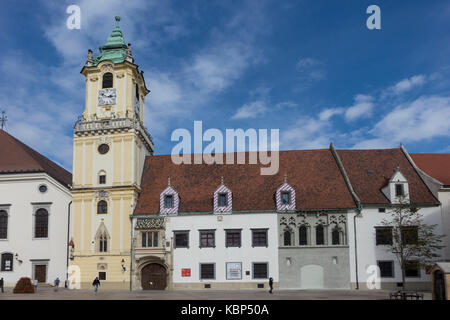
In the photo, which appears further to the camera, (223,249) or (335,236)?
(223,249)

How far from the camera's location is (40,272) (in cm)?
4481

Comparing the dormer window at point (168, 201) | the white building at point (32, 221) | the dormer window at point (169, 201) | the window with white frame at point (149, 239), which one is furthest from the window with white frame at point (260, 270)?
the white building at point (32, 221)

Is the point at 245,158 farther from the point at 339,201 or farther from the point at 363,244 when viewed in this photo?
the point at 363,244

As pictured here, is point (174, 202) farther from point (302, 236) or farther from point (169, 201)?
point (302, 236)

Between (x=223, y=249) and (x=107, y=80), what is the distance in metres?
20.4

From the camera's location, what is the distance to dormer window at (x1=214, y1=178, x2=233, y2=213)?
43281 mm

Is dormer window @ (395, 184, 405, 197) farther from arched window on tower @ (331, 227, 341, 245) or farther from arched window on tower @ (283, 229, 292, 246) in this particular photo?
arched window on tower @ (283, 229, 292, 246)

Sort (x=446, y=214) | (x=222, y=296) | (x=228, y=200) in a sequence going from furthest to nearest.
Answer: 1. (x=228, y=200)
2. (x=446, y=214)
3. (x=222, y=296)

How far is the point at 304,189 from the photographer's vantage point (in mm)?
44500

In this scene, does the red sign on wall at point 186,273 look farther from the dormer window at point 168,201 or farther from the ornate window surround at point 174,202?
the dormer window at point 168,201

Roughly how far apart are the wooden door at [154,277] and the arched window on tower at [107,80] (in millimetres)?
18174

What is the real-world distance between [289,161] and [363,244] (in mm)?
11192

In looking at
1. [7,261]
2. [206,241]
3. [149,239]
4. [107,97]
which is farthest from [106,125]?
[7,261]
